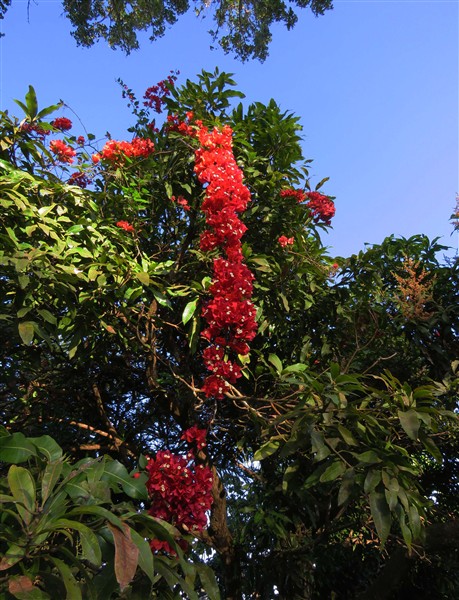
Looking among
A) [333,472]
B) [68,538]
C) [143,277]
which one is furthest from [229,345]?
[68,538]

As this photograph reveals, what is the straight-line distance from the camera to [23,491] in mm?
1175

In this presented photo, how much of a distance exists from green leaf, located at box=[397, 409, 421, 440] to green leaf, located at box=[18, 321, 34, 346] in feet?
4.83

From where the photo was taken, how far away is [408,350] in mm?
3420

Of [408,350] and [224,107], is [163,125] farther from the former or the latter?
[408,350]

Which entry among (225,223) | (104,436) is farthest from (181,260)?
(104,436)

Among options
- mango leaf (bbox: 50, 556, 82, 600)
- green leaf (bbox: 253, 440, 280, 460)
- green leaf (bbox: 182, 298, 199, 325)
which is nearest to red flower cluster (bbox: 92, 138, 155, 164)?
green leaf (bbox: 182, 298, 199, 325)

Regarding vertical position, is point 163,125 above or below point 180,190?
above

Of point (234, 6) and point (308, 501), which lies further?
point (234, 6)

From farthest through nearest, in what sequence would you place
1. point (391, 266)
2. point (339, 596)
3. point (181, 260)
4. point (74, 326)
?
point (339, 596) < point (391, 266) < point (181, 260) < point (74, 326)

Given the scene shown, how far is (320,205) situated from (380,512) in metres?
2.18

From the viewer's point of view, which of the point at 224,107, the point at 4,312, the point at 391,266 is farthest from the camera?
the point at 391,266

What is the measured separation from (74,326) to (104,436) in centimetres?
110

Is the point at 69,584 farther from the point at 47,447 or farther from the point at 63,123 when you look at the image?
the point at 63,123

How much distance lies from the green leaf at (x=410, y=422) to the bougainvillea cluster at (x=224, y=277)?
0.73m
